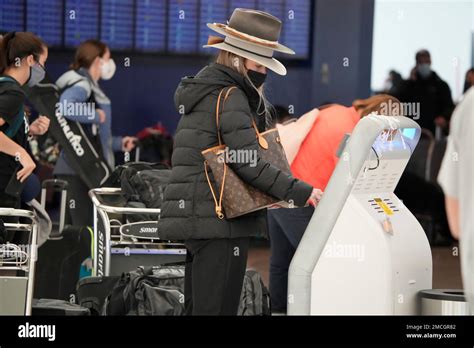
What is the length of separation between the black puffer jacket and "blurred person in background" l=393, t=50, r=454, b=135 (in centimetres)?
529

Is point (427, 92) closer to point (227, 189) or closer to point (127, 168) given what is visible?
point (127, 168)

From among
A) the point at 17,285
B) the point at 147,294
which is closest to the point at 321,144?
the point at 147,294

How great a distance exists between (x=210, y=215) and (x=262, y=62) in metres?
0.66

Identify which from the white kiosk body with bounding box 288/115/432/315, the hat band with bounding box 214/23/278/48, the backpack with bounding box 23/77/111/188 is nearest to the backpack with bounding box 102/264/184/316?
the white kiosk body with bounding box 288/115/432/315

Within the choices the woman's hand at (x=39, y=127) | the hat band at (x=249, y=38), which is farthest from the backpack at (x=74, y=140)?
the hat band at (x=249, y=38)

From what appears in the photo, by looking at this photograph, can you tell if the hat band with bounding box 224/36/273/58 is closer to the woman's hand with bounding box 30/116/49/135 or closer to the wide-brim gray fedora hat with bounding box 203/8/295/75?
the wide-brim gray fedora hat with bounding box 203/8/295/75

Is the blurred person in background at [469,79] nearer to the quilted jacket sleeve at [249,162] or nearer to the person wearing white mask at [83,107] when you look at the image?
the person wearing white mask at [83,107]

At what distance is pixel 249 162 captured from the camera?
4.21 meters

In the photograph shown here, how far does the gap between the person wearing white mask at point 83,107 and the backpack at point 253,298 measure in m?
2.02

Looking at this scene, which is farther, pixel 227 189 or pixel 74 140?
pixel 74 140

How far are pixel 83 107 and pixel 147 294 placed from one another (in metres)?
2.44

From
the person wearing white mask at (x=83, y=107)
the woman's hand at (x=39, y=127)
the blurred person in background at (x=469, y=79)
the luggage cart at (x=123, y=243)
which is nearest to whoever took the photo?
the luggage cart at (x=123, y=243)

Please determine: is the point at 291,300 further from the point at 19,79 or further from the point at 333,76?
the point at 333,76

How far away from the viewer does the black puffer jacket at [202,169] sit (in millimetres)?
4242
